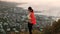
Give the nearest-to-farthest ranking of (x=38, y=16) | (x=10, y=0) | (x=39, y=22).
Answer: (x=39, y=22) < (x=38, y=16) < (x=10, y=0)

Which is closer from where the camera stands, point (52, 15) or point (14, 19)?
point (14, 19)

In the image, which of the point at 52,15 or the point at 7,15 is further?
the point at 52,15

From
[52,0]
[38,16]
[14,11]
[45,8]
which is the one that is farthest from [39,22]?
[52,0]

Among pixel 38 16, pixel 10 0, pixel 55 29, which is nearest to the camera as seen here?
pixel 55 29

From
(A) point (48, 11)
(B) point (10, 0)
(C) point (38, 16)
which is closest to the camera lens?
(C) point (38, 16)

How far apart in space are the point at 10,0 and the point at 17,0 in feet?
1.47

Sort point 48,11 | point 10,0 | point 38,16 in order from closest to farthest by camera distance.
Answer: point 38,16
point 48,11
point 10,0

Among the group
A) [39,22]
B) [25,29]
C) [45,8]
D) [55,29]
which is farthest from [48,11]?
[55,29]

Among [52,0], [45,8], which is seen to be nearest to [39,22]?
[45,8]

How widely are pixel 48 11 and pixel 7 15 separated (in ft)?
9.79

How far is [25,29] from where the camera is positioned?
39.4 ft

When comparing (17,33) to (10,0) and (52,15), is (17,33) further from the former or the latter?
(10,0)

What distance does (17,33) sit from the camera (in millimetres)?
11461

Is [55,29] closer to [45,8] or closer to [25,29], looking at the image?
[25,29]
